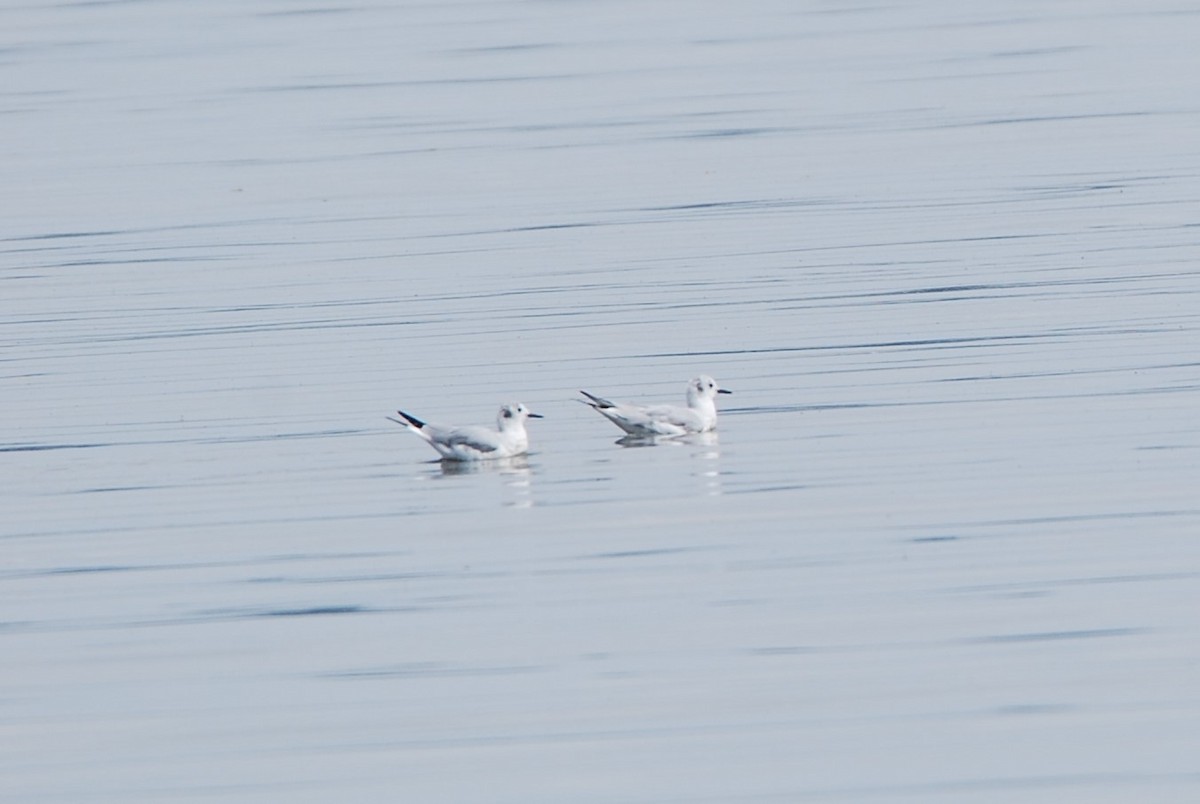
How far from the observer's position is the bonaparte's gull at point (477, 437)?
41.9ft

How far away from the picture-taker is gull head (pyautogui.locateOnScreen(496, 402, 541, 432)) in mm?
12828

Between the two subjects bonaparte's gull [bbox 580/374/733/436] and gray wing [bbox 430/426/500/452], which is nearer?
gray wing [bbox 430/426/500/452]

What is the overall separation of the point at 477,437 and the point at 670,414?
107 cm

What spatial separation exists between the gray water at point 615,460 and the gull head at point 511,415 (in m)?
0.23

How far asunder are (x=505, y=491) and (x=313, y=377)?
11.0 ft

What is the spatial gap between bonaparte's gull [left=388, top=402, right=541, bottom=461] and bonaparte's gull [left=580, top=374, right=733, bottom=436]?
47 centimetres

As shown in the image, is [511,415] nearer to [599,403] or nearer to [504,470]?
[504,470]

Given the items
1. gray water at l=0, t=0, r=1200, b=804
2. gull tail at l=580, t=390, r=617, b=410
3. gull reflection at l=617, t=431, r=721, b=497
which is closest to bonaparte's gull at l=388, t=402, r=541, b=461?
gray water at l=0, t=0, r=1200, b=804

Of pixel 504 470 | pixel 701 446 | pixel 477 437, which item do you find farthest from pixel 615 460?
pixel 477 437

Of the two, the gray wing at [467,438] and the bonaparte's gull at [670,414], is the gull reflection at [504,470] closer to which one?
the gray wing at [467,438]

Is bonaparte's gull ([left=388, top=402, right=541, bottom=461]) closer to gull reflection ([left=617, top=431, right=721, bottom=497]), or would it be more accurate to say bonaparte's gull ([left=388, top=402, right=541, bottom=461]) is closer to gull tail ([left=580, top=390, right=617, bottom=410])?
gull tail ([left=580, top=390, right=617, bottom=410])

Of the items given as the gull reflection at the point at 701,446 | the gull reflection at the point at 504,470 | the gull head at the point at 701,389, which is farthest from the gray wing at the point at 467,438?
A: the gull head at the point at 701,389

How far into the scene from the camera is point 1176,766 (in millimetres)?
7883

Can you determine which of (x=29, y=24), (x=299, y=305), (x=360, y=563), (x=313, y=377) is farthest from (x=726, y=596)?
(x=29, y=24)
